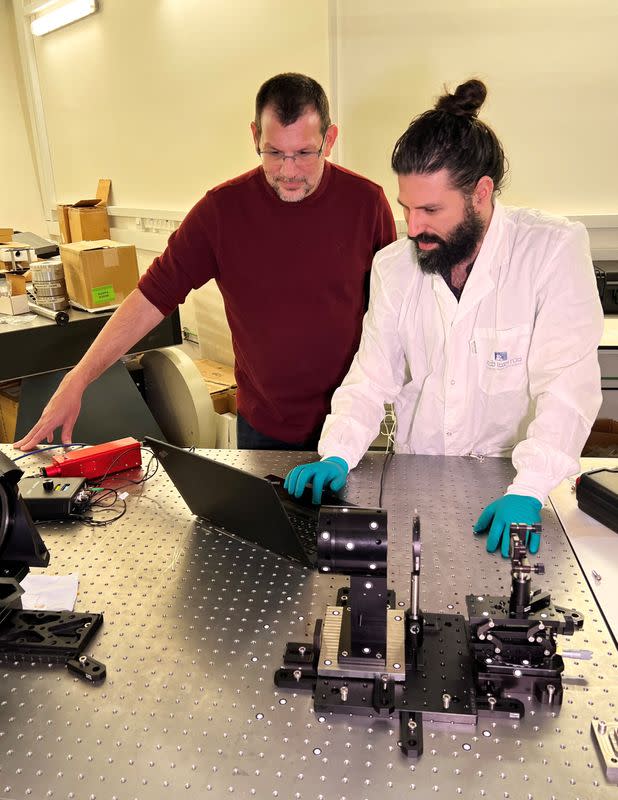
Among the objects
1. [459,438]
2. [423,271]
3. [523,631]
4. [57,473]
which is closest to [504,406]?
[459,438]

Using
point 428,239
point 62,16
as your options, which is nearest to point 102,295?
point 428,239

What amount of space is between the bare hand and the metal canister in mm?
1389

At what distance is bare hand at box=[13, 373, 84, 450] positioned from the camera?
1.50 m

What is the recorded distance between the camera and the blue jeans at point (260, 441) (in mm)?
1873

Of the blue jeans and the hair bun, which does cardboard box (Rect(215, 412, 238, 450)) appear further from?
the hair bun

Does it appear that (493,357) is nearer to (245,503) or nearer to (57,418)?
(245,503)

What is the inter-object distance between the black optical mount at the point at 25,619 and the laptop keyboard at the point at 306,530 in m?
0.33

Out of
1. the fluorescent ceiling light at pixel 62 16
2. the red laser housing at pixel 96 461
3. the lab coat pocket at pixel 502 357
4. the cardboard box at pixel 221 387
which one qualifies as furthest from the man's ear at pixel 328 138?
the fluorescent ceiling light at pixel 62 16

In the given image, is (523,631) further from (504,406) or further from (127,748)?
(504,406)

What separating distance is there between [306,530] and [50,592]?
1.40 ft

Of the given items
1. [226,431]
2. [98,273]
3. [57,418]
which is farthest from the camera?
[226,431]

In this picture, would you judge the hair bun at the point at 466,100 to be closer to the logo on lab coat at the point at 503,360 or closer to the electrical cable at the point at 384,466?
the logo on lab coat at the point at 503,360

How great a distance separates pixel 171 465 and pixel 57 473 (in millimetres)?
359

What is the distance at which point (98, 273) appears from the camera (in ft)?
9.00
